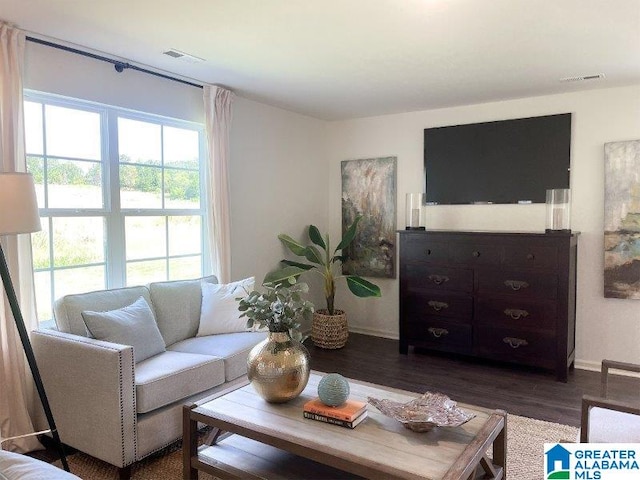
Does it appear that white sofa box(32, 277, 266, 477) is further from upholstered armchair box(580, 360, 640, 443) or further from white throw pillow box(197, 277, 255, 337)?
upholstered armchair box(580, 360, 640, 443)

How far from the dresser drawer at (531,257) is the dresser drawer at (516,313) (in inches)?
11.7

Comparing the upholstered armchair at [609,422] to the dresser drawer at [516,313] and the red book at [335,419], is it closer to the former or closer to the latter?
the red book at [335,419]

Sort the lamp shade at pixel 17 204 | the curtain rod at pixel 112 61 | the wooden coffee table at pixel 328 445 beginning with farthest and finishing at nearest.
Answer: the curtain rod at pixel 112 61 → the lamp shade at pixel 17 204 → the wooden coffee table at pixel 328 445

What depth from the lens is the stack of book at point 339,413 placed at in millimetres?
1888

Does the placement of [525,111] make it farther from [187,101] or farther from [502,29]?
[187,101]

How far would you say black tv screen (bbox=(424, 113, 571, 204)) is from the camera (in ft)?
13.2

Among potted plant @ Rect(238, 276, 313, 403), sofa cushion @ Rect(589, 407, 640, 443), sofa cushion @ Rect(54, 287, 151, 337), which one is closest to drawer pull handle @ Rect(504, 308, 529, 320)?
sofa cushion @ Rect(589, 407, 640, 443)

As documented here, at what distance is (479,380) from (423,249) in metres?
1.23

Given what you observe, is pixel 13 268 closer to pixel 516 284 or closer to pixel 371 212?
pixel 371 212

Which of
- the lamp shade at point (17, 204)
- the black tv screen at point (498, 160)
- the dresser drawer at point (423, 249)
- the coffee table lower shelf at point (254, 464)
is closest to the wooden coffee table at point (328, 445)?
the coffee table lower shelf at point (254, 464)

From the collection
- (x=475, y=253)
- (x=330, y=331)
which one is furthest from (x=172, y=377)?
(x=475, y=253)

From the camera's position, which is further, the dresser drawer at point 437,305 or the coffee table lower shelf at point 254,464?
the dresser drawer at point 437,305

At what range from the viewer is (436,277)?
4.18 m

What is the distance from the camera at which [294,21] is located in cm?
250
